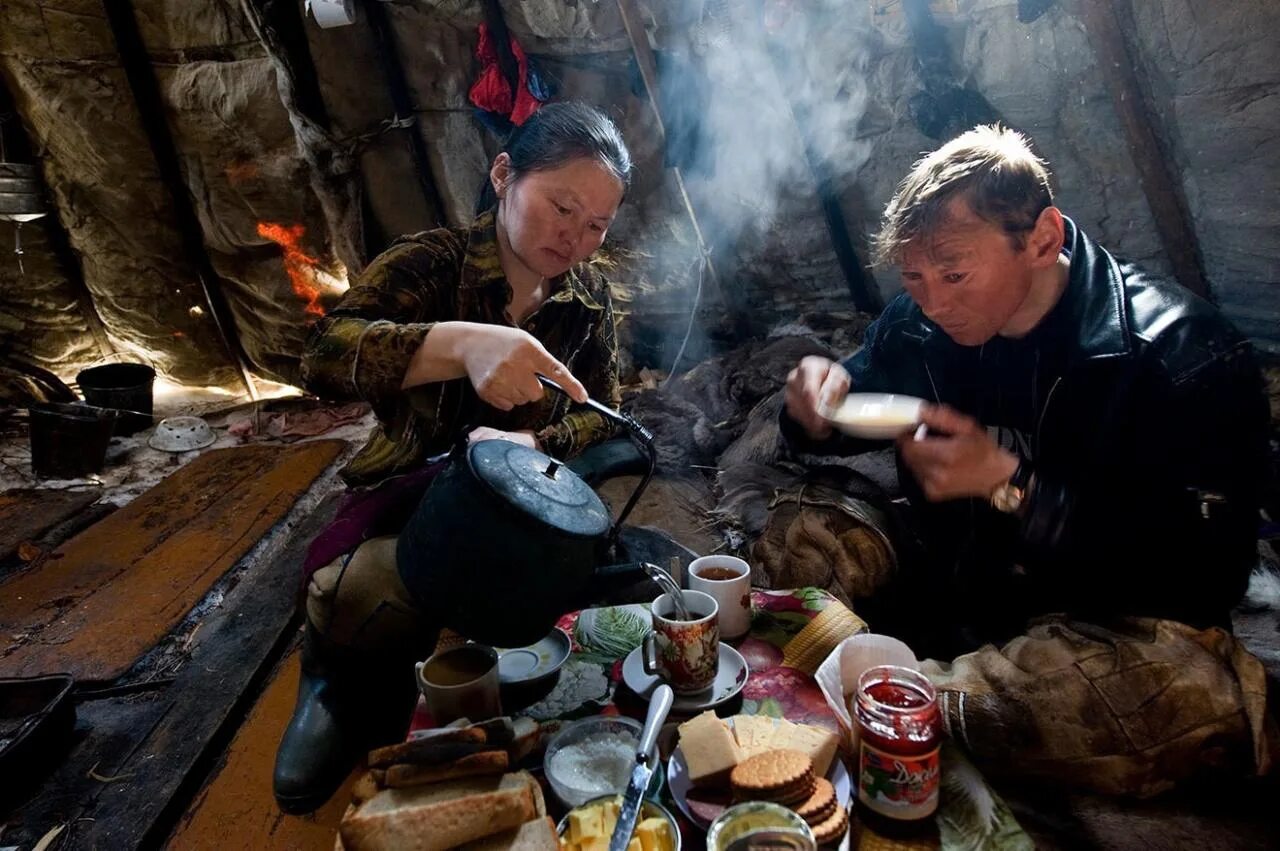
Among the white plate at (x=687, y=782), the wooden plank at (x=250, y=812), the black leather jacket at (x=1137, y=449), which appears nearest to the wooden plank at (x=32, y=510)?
the wooden plank at (x=250, y=812)

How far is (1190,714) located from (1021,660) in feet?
1.30

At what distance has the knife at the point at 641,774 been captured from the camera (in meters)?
1.36

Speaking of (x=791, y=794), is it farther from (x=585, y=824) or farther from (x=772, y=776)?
(x=585, y=824)

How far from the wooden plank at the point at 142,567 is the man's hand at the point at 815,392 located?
327 centimetres

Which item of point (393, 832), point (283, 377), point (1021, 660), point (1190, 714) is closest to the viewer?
point (393, 832)

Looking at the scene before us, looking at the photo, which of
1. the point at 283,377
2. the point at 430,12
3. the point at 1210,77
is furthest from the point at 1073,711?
the point at 283,377

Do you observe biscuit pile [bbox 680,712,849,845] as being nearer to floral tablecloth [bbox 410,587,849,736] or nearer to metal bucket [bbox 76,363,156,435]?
floral tablecloth [bbox 410,587,849,736]

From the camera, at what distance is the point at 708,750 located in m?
1.59

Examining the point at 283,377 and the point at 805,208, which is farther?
the point at 283,377

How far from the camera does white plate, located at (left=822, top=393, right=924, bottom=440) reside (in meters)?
2.13

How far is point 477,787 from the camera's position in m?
1.50

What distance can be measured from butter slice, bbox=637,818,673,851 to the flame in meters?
6.67

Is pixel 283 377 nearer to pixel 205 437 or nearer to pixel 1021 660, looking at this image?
pixel 205 437

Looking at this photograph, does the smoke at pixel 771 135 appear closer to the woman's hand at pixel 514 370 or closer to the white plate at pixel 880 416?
the white plate at pixel 880 416
